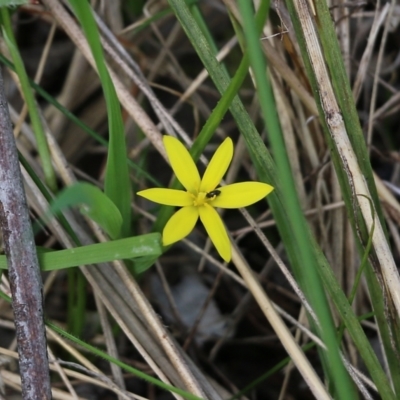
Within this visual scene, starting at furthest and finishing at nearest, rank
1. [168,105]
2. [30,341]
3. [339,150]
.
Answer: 1. [168,105]
2. [339,150]
3. [30,341]

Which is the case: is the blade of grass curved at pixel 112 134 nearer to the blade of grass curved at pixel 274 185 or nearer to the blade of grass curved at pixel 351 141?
the blade of grass curved at pixel 274 185

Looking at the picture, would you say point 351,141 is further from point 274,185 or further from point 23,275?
point 23,275

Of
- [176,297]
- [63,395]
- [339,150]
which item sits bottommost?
[176,297]

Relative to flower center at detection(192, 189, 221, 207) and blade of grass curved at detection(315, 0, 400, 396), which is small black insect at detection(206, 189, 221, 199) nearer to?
flower center at detection(192, 189, 221, 207)

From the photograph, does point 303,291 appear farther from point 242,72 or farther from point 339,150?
point 242,72

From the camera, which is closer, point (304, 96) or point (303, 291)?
point (303, 291)

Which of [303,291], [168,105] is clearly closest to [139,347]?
[303,291]

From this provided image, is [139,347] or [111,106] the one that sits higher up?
[111,106]

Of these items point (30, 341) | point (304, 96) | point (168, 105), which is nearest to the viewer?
point (30, 341)

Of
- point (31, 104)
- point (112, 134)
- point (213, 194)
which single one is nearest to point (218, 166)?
point (213, 194)
